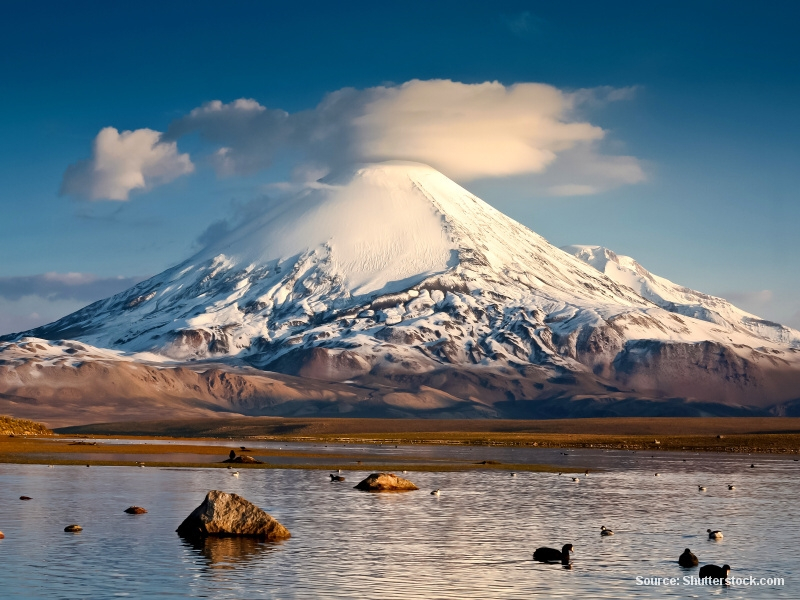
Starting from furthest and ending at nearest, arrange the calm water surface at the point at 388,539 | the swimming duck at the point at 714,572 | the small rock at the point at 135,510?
the small rock at the point at 135,510
the swimming duck at the point at 714,572
the calm water surface at the point at 388,539

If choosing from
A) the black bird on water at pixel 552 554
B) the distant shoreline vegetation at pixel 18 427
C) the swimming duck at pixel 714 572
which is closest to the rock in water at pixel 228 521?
the black bird on water at pixel 552 554

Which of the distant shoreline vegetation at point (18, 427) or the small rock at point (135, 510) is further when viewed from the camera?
→ the distant shoreline vegetation at point (18, 427)

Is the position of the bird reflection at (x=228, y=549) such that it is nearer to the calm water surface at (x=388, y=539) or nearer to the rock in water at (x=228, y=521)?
the calm water surface at (x=388, y=539)

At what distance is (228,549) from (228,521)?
2.97 metres

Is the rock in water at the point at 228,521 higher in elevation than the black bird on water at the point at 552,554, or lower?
higher

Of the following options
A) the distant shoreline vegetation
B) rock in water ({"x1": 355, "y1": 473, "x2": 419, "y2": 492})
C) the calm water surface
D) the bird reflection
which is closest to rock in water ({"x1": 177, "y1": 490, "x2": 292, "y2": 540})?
the bird reflection

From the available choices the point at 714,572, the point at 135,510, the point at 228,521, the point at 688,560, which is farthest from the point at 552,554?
the point at 135,510

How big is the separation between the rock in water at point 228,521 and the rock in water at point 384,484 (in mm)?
24589

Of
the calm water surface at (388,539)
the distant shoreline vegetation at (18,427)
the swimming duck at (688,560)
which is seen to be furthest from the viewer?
the distant shoreline vegetation at (18,427)

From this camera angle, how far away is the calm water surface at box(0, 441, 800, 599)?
33719mm

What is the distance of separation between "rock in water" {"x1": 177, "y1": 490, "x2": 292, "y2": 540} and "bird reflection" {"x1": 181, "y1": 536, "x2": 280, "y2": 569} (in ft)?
1.09

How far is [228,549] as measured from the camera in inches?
1587

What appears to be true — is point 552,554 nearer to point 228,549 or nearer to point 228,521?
point 228,549

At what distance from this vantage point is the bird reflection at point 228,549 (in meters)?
37.4
